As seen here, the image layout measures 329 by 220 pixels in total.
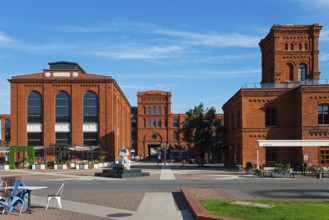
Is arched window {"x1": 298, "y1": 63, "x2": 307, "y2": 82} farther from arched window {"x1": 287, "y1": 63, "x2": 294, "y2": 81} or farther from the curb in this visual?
the curb

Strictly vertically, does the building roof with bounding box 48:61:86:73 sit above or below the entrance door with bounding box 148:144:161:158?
above

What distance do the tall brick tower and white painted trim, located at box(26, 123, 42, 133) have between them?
32059 millimetres

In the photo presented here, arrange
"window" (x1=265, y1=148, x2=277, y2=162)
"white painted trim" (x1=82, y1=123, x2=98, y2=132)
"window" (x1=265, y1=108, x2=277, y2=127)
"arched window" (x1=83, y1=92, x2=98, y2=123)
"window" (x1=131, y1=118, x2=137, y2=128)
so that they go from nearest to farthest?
"window" (x1=265, y1=148, x2=277, y2=162) < "window" (x1=265, y1=108, x2=277, y2=127) < "white painted trim" (x1=82, y1=123, x2=98, y2=132) < "arched window" (x1=83, y1=92, x2=98, y2=123) < "window" (x1=131, y1=118, x2=137, y2=128)

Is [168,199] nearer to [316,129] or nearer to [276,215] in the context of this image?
[276,215]

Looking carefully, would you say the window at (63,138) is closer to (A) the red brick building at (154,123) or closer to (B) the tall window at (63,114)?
(B) the tall window at (63,114)

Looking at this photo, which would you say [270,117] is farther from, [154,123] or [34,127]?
[154,123]

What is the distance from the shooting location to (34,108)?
56531 mm

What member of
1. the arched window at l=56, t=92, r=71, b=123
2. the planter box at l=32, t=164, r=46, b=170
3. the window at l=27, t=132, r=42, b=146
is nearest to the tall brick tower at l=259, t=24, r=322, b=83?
the arched window at l=56, t=92, r=71, b=123

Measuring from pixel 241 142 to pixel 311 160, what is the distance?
7034 millimetres

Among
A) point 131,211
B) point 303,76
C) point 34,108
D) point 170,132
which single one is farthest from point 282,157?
point 170,132

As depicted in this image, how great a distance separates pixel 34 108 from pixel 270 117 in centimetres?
3258

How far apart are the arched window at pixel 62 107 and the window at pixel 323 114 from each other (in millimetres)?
32887

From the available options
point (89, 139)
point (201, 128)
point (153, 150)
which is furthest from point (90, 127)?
point (153, 150)

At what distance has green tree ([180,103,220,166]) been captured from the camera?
53.2 metres
